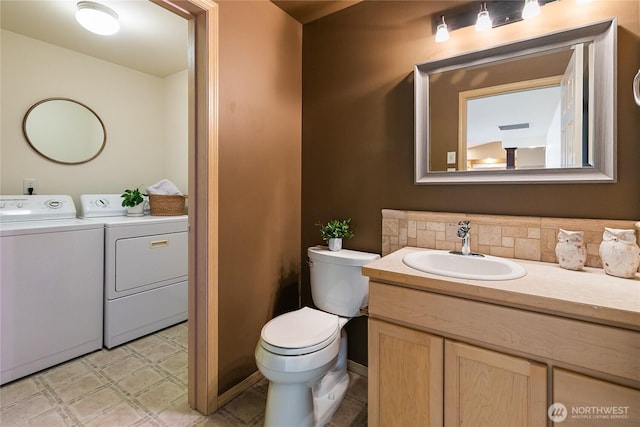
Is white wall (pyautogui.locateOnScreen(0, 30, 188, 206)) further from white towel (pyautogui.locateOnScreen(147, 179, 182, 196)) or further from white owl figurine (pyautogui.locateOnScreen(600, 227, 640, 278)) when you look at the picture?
white owl figurine (pyautogui.locateOnScreen(600, 227, 640, 278))

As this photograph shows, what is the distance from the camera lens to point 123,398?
1.60m

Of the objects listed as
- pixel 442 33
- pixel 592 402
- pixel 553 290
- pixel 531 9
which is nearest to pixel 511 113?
pixel 531 9

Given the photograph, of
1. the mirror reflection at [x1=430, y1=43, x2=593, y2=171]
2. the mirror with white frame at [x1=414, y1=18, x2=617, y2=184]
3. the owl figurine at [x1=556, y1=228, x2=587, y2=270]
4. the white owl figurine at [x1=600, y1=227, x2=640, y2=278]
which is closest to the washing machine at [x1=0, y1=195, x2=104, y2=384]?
the mirror with white frame at [x1=414, y1=18, x2=617, y2=184]

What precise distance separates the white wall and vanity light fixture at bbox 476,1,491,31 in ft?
9.26

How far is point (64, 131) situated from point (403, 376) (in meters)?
3.35

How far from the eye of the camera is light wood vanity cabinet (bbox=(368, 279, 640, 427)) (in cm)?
80

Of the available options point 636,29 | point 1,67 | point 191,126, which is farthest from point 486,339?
point 1,67

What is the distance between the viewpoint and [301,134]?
2092mm

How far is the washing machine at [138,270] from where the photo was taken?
208 centimetres

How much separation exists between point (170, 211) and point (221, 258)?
1396 mm

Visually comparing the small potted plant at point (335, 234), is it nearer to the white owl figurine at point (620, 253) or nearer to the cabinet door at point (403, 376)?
the cabinet door at point (403, 376)

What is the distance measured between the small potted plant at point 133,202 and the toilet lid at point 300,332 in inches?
75.3

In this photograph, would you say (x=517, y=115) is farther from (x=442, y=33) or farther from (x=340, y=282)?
(x=340, y=282)

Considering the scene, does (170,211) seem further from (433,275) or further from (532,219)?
(532,219)
